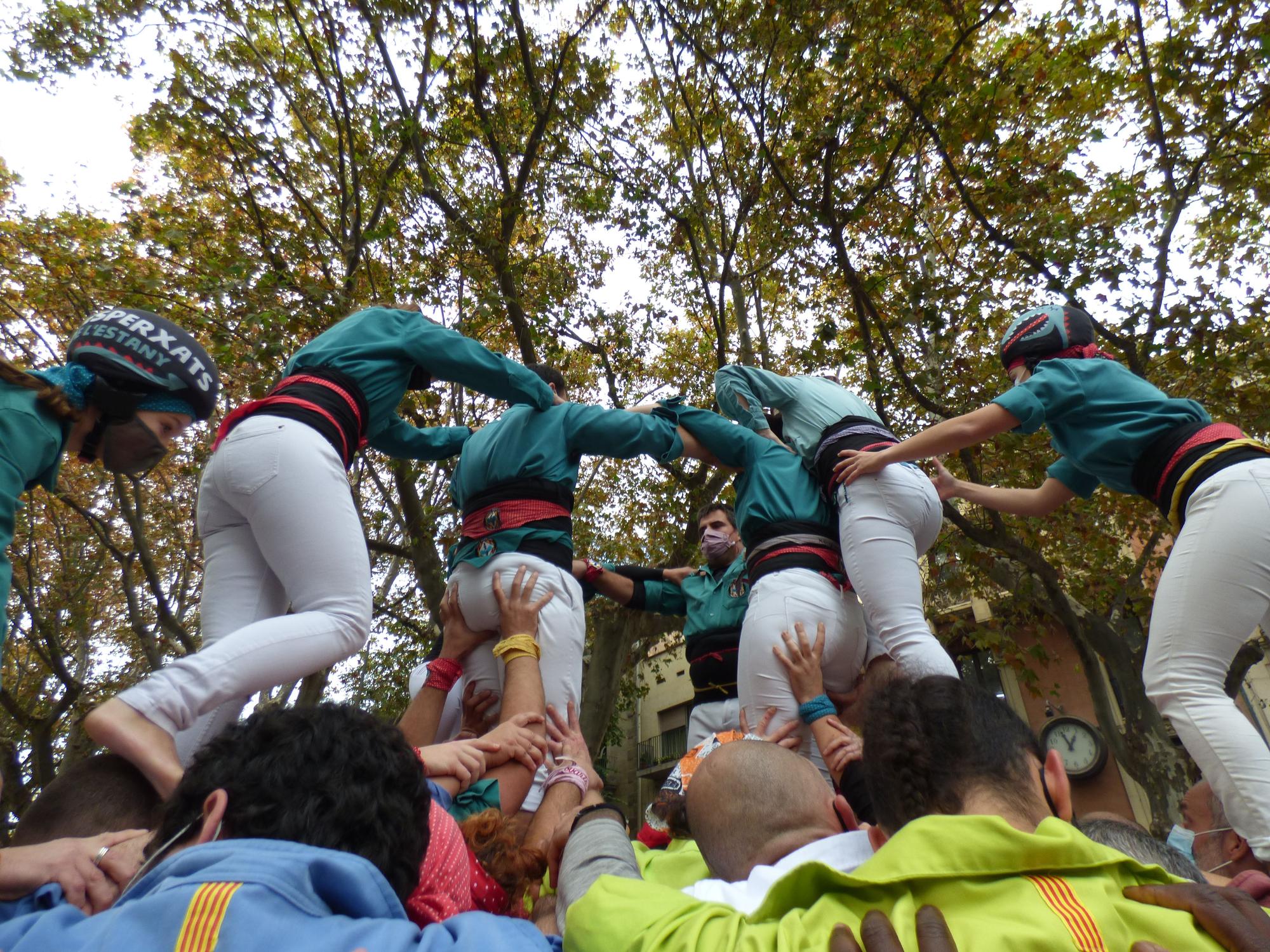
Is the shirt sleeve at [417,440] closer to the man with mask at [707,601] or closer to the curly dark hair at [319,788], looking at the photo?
the man with mask at [707,601]

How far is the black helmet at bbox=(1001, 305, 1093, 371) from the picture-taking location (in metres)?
3.42

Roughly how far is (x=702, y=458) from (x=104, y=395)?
246cm

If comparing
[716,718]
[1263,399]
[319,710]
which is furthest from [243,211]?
[1263,399]

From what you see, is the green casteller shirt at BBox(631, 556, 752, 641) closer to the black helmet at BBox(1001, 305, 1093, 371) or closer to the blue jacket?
the black helmet at BBox(1001, 305, 1093, 371)

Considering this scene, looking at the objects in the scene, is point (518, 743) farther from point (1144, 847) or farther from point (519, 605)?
point (1144, 847)

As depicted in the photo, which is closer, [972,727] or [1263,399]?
[972,727]

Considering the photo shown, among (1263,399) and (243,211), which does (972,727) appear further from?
(243,211)

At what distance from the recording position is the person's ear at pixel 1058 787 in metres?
1.57

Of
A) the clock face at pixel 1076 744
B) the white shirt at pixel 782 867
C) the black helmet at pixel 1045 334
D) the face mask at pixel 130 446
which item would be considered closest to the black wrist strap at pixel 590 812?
the white shirt at pixel 782 867

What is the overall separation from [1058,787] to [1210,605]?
148 cm

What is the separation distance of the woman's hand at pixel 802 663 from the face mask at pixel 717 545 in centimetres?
157

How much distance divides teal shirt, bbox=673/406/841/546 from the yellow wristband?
3.74 feet

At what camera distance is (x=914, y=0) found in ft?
21.1

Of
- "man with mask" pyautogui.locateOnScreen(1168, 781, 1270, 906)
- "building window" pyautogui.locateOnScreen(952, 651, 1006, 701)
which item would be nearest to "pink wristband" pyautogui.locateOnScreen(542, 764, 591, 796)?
"man with mask" pyautogui.locateOnScreen(1168, 781, 1270, 906)
